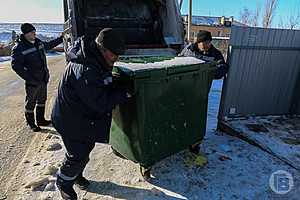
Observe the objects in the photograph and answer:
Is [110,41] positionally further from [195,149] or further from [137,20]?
[137,20]

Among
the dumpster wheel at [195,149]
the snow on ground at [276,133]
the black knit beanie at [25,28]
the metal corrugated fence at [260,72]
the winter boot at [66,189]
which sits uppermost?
the black knit beanie at [25,28]

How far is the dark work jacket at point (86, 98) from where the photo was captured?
6.78 ft

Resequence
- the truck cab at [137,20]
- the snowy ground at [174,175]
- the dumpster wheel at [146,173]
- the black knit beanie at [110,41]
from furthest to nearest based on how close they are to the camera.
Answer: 1. the truck cab at [137,20]
2. the dumpster wheel at [146,173]
3. the snowy ground at [174,175]
4. the black knit beanie at [110,41]

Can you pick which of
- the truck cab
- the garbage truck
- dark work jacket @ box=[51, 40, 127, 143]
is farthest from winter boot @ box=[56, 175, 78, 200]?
the truck cab

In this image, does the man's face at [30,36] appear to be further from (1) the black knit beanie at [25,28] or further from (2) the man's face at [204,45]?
(2) the man's face at [204,45]

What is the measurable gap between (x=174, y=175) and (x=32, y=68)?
8.03ft

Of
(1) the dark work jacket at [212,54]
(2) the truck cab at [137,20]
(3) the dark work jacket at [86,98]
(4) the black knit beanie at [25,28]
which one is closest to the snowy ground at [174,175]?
(3) the dark work jacket at [86,98]

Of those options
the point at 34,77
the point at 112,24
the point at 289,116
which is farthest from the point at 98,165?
the point at 289,116

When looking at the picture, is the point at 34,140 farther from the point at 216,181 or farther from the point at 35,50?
the point at 216,181

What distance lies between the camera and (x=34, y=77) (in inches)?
155

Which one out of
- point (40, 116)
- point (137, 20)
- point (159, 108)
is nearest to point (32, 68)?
point (40, 116)

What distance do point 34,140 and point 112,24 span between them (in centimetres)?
216

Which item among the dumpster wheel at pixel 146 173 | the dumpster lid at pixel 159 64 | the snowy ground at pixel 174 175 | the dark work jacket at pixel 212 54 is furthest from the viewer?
the dark work jacket at pixel 212 54

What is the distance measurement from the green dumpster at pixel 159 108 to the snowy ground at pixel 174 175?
0.88 ft
